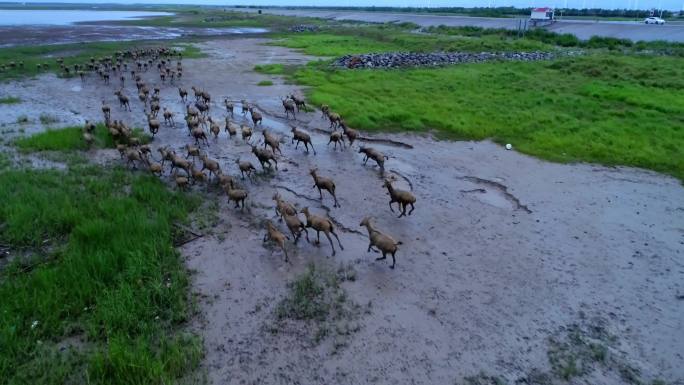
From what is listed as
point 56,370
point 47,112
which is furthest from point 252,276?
point 47,112

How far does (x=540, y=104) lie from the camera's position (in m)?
24.2

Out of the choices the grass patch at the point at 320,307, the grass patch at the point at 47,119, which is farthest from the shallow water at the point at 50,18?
the grass patch at the point at 320,307

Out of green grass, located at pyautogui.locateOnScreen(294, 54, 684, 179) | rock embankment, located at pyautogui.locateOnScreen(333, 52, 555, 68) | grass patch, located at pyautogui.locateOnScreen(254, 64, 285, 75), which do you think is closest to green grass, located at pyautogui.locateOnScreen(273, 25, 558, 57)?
rock embankment, located at pyautogui.locateOnScreen(333, 52, 555, 68)

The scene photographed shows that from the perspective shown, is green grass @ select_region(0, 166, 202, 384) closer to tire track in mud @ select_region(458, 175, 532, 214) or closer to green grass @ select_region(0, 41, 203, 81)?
tire track in mud @ select_region(458, 175, 532, 214)

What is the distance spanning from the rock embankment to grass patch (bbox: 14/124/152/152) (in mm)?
21484

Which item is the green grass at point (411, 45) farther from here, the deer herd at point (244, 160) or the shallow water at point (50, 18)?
the shallow water at point (50, 18)

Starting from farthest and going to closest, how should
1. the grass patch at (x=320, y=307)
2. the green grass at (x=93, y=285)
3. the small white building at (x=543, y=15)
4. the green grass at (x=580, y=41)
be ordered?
the small white building at (x=543, y=15), the green grass at (x=580, y=41), the grass patch at (x=320, y=307), the green grass at (x=93, y=285)

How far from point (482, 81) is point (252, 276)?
81.2 feet

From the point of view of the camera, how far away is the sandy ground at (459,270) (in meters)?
7.59

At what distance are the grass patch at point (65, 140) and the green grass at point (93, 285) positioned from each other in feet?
11.5

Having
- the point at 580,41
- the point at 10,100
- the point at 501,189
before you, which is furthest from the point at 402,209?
the point at 580,41

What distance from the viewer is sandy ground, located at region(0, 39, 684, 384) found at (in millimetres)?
7590

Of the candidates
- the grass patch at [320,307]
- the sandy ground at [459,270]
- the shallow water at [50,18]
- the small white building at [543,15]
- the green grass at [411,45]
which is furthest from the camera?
the small white building at [543,15]

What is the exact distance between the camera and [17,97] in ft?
79.8
